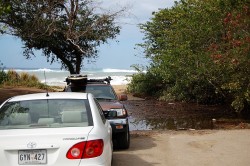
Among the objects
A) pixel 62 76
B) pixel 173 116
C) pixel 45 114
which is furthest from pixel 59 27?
pixel 62 76

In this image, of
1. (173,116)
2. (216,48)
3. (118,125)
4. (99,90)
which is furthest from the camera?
(173,116)

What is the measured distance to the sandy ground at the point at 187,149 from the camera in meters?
8.45

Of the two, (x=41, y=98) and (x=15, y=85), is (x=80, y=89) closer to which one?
(x=41, y=98)

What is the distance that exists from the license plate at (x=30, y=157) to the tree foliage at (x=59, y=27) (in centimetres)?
1018

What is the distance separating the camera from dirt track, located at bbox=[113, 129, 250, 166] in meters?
8.45

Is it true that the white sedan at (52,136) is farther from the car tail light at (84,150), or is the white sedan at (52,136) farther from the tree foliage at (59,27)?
the tree foliage at (59,27)

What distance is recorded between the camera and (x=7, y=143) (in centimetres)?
495

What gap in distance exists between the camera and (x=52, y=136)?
5023 millimetres

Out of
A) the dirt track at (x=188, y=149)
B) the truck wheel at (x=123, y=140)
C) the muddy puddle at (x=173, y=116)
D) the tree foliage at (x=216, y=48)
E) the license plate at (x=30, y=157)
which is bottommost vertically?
the muddy puddle at (x=173, y=116)

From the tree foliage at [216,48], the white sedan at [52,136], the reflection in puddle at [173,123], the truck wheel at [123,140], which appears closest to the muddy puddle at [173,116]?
the reflection in puddle at [173,123]

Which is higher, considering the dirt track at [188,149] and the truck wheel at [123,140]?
the truck wheel at [123,140]

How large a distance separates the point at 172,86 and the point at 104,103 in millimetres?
16106

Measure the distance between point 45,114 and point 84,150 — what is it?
111cm

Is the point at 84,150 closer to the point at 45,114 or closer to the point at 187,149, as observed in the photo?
the point at 45,114
